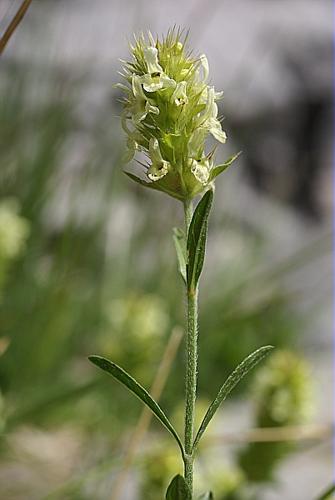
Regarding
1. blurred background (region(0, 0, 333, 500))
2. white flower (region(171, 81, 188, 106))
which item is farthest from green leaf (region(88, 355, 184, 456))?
blurred background (region(0, 0, 333, 500))

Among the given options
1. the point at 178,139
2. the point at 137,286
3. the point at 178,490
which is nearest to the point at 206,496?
the point at 178,490

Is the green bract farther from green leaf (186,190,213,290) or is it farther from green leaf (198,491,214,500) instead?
green leaf (198,491,214,500)

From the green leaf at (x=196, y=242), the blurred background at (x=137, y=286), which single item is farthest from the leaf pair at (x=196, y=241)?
the blurred background at (x=137, y=286)

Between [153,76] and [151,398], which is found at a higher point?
[153,76]

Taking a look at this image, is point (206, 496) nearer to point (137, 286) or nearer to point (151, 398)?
point (151, 398)

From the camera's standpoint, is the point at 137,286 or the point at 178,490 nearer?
the point at 178,490

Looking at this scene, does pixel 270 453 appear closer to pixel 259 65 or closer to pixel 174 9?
pixel 259 65
